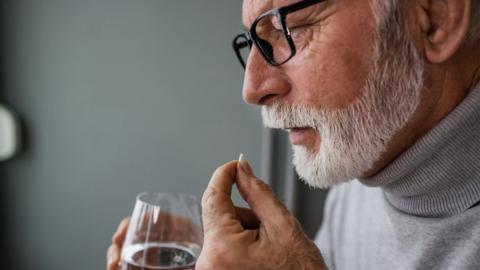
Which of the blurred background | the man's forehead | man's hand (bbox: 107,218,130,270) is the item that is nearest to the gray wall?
the blurred background

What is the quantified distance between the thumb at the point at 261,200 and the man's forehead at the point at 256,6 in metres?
0.27

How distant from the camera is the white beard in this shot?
2.37ft

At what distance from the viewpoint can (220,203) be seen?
26.7 inches

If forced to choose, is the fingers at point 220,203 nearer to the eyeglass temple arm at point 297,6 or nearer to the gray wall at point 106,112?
the eyeglass temple arm at point 297,6

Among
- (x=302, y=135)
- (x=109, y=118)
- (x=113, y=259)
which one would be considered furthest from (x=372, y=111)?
(x=109, y=118)

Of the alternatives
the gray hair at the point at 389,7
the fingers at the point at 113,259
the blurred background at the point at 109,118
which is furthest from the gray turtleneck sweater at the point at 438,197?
the blurred background at the point at 109,118

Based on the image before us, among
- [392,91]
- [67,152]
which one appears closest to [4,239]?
[67,152]

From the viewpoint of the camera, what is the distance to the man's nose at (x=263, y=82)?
0.76 meters

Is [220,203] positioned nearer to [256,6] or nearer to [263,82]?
[263,82]

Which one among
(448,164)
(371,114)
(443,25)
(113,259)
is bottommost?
(113,259)

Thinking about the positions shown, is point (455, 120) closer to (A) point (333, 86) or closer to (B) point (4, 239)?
(A) point (333, 86)

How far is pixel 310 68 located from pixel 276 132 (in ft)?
2.94

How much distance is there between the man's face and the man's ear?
32mm

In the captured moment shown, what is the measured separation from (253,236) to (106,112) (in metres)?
1.13
